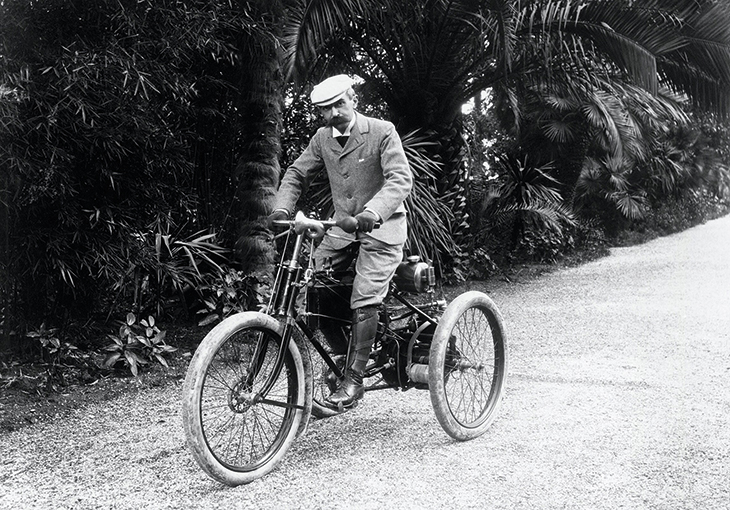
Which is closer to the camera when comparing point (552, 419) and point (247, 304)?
point (552, 419)

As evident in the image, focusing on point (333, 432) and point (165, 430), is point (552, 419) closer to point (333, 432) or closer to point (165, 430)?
point (333, 432)

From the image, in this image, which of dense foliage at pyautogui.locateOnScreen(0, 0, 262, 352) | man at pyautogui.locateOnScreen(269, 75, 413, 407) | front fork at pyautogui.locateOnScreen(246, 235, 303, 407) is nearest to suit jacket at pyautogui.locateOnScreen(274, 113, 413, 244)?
man at pyautogui.locateOnScreen(269, 75, 413, 407)

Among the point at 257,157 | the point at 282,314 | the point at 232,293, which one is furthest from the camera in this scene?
the point at 257,157

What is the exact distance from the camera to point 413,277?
4.01 meters

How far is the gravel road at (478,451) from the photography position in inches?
128

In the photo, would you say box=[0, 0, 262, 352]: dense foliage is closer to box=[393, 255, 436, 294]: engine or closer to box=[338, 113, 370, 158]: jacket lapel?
box=[338, 113, 370, 158]: jacket lapel

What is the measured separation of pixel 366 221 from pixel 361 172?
1.86ft

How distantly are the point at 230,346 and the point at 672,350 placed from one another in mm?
4215

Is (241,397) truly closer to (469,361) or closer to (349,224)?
(349,224)

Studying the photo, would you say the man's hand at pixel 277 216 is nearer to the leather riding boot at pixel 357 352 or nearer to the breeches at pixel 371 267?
the breeches at pixel 371 267

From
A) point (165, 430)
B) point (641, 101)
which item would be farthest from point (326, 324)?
point (641, 101)

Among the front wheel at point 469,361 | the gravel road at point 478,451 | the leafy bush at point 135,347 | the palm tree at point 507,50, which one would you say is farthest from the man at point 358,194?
the palm tree at point 507,50

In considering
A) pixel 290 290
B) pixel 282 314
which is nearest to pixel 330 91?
pixel 290 290

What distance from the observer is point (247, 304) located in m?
6.50
